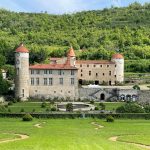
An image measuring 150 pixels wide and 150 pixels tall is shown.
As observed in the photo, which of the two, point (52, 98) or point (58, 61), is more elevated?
point (58, 61)

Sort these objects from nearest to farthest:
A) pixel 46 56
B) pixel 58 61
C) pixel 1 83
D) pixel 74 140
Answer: pixel 74 140, pixel 1 83, pixel 58 61, pixel 46 56

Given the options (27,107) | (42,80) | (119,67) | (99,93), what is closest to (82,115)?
(27,107)

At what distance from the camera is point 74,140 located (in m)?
43.2

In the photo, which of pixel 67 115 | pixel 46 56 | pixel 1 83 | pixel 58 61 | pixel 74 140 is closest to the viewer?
pixel 74 140

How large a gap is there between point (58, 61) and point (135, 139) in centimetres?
6257

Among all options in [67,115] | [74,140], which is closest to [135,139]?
[74,140]

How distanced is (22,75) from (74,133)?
126 ft

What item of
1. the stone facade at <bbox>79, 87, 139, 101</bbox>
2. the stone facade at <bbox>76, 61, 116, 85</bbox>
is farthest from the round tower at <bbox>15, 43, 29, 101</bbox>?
the stone facade at <bbox>76, 61, 116, 85</bbox>

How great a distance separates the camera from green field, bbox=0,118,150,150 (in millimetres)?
39438

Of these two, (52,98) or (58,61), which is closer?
(52,98)

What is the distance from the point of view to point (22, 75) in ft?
284

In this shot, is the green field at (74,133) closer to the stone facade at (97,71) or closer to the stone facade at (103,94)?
the stone facade at (103,94)

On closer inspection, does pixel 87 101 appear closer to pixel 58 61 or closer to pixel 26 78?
pixel 26 78

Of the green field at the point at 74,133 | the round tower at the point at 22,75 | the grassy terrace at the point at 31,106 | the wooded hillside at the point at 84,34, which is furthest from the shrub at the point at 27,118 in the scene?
the wooded hillside at the point at 84,34
